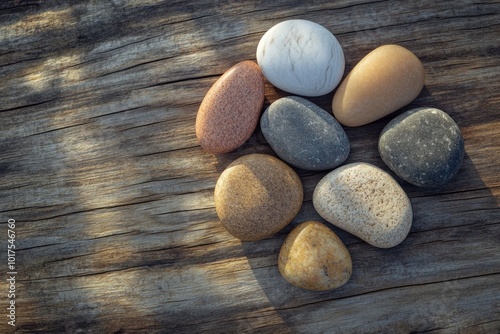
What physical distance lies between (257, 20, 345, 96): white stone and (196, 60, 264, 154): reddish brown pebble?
0.32ft

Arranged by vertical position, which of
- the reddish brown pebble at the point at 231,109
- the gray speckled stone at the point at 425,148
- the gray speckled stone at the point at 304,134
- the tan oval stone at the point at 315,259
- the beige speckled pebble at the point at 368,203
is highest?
the reddish brown pebble at the point at 231,109

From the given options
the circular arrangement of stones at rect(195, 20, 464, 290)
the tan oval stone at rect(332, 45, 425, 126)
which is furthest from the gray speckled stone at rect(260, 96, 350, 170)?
the tan oval stone at rect(332, 45, 425, 126)

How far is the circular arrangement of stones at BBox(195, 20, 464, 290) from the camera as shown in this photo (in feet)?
6.48

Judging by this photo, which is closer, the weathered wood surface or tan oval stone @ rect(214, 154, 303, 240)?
tan oval stone @ rect(214, 154, 303, 240)

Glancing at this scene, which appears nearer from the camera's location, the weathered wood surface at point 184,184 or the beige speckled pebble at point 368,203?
the beige speckled pebble at point 368,203

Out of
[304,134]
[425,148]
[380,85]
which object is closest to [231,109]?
[304,134]

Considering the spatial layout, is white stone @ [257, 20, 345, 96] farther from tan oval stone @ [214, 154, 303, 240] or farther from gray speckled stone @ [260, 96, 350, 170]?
tan oval stone @ [214, 154, 303, 240]

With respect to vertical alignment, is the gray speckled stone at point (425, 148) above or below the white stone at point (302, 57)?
below

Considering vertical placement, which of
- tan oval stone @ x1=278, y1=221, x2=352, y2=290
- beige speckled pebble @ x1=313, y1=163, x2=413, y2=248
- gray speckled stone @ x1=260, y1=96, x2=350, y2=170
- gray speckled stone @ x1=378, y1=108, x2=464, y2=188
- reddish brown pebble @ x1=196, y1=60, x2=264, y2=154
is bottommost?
tan oval stone @ x1=278, y1=221, x2=352, y2=290

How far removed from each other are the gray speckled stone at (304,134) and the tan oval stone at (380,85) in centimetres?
11

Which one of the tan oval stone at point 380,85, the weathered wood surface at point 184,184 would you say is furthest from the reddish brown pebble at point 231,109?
the tan oval stone at point 380,85

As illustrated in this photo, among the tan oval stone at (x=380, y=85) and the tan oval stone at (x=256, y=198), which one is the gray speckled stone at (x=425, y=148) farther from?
the tan oval stone at (x=256, y=198)

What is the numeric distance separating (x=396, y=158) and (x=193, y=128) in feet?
3.16

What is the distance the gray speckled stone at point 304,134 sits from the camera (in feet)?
6.56
